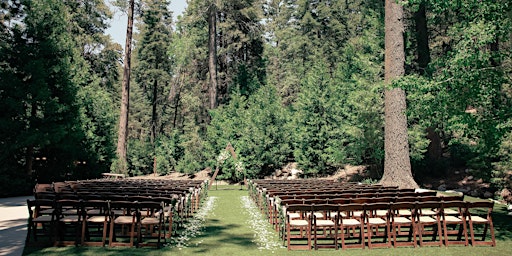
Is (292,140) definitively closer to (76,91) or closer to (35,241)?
(76,91)

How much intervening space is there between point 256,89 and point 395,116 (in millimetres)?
23075

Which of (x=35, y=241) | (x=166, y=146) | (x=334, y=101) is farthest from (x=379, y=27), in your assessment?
(x=166, y=146)

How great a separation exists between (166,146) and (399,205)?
112 feet

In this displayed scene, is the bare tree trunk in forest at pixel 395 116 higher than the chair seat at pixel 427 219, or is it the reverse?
the bare tree trunk in forest at pixel 395 116

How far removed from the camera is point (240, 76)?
38375 millimetres

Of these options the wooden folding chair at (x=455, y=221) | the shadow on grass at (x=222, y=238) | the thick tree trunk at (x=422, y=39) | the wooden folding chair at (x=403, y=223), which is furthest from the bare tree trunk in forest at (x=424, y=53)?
the shadow on grass at (x=222, y=238)

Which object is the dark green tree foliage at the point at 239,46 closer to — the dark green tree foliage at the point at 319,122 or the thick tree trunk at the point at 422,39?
the dark green tree foliage at the point at 319,122

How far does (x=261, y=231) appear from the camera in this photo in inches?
392

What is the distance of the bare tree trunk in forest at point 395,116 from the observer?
15.3 m

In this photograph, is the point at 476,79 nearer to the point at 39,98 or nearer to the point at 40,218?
the point at 40,218

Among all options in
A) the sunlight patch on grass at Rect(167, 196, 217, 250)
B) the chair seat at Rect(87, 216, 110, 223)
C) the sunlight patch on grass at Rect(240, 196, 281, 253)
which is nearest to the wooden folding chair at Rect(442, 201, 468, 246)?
the sunlight patch on grass at Rect(240, 196, 281, 253)

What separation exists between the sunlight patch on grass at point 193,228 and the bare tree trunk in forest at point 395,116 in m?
7.50

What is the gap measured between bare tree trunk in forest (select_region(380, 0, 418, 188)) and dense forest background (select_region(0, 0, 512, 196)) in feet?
4.64

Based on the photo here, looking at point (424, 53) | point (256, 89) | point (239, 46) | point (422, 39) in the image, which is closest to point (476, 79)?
point (424, 53)
